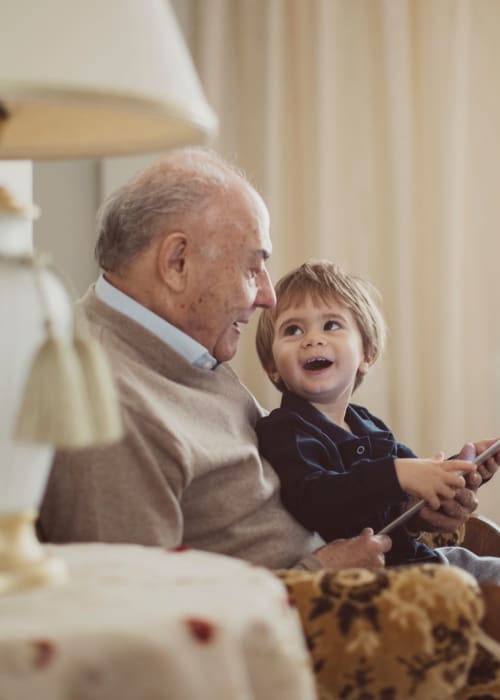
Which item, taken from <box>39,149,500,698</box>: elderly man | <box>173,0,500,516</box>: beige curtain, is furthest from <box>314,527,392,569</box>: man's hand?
<box>173,0,500,516</box>: beige curtain

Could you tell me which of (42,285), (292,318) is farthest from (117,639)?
(292,318)

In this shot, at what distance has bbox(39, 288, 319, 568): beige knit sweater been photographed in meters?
1.76

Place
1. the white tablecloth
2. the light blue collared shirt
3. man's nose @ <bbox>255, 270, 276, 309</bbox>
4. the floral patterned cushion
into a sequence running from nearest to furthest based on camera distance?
the white tablecloth
the floral patterned cushion
the light blue collared shirt
man's nose @ <bbox>255, 270, 276, 309</bbox>

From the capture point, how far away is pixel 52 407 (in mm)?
1189

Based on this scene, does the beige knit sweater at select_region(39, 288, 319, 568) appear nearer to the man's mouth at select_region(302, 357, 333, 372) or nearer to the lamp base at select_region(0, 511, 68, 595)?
the man's mouth at select_region(302, 357, 333, 372)

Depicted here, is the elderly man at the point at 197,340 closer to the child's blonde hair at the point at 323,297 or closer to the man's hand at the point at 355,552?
the man's hand at the point at 355,552

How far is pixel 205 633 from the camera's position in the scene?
3.73 feet

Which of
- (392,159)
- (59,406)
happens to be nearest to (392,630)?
(59,406)

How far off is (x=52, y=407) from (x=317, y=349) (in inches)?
51.7

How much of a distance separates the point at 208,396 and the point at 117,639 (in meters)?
1.05

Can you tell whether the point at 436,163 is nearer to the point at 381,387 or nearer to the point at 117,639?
the point at 381,387

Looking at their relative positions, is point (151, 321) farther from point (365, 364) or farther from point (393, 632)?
point (393, 632)

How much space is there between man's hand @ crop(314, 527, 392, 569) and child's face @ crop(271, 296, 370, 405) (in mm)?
381

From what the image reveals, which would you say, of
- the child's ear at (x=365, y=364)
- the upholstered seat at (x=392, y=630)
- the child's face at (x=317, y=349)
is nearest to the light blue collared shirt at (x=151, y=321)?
the child's face at (x=317, y=349)
